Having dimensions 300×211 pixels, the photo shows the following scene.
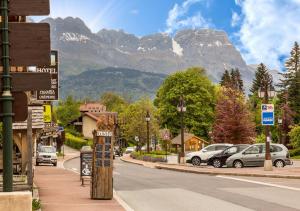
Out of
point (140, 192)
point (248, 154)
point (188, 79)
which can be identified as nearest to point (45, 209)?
point (140, 192)

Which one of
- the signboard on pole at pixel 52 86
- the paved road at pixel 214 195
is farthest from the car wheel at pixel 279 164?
the signboard on pole at pixel 52 86

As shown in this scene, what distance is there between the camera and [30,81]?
6.57m

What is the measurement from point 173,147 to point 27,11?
10019 centimetres

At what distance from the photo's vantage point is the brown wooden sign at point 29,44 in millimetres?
6492

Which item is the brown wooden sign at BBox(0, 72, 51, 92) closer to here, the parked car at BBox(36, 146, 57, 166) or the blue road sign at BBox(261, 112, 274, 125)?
the blue road sign at BBox(261, 112, 274, 125)

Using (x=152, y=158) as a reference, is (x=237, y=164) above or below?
above

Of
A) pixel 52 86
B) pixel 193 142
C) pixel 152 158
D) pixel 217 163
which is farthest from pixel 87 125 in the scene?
pixel 52 86

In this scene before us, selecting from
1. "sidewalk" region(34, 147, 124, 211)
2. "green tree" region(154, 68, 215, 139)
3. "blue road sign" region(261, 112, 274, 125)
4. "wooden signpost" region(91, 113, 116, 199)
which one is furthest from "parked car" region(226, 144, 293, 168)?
"green tree" region(154, 68, 215, 139)

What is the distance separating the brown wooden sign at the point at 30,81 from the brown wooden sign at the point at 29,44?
13 cm

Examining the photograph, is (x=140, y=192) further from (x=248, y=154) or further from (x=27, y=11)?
(x=248, y=154)

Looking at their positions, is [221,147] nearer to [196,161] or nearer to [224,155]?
[196,161]

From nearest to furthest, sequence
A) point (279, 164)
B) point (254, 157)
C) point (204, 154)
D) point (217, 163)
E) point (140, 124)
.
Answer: point (254, 157) < point (279, 164) < point (217, 163) < point (204, 154) < point (140, 124)

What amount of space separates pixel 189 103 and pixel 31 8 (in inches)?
3391

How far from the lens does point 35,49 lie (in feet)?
21.3
